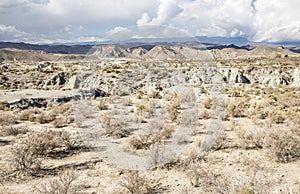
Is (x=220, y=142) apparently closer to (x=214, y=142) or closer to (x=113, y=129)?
(x=214, y=142)

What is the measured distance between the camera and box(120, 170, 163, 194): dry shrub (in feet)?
19.3

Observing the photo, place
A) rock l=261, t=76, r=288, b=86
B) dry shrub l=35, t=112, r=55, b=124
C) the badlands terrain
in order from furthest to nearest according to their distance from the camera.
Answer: rock l=261, t=76, r=288, b=86 → dry shrub l=35, t=112, r=55, b=124 → the badlands terrain

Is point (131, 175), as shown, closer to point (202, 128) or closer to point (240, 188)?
point (240, 188)

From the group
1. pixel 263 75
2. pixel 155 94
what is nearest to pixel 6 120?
pixel 155 94

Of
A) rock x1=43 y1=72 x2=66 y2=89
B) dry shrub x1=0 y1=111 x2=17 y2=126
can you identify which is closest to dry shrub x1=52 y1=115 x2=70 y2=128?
dry shrub x1=0 y1=111 x2=17 y2=126

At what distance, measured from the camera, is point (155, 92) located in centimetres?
1928

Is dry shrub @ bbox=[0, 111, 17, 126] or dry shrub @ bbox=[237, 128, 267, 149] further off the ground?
dry shrub @ bbox=[237, 128, 267, 149]

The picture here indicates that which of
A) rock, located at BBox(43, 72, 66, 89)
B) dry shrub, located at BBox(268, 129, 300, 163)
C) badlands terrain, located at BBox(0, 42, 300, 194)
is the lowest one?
rock, located at BBox(43, 72, 66, 89)

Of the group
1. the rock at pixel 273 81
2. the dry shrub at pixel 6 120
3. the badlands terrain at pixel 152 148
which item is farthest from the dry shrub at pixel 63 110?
the rock at pixel 273 81

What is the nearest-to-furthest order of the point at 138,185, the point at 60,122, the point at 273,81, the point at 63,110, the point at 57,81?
the point at 138,185
the point at 60,122
the point at 63,110
the point at 57,81
the point at 273,81

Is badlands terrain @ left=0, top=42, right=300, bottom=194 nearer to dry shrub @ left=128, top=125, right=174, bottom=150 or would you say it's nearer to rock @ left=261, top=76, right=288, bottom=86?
dry shrub @ left=128, top=125, right=174, bottom=150

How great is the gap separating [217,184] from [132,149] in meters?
3.34

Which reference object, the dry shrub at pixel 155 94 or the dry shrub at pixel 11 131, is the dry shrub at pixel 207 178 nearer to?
the dry shrub at pixel 11 131

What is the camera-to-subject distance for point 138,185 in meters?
5.89
